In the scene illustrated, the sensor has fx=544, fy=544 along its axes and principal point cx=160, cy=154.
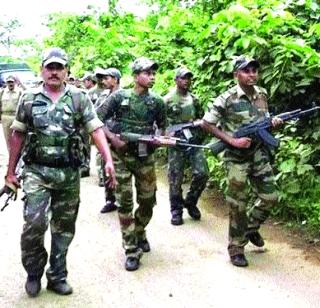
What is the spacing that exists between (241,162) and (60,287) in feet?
6.38

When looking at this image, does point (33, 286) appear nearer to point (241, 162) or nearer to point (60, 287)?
point (60, 287)

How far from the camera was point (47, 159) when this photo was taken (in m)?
4.20

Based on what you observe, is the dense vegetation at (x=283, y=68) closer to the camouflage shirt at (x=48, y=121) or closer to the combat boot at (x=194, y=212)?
the combat boot at (x=194, y=212)

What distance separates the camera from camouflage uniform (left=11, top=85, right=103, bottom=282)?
13.7 feet

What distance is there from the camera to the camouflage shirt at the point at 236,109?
16.3 ft

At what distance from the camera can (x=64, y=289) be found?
176 inches

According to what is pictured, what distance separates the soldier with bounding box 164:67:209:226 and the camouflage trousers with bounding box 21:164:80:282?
7.49ft

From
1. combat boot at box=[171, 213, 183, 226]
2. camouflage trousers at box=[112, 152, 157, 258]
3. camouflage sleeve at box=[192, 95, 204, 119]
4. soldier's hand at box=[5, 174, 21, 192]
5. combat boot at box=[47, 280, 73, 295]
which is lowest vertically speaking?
combat boot at box=[171, 213, 183, 226]

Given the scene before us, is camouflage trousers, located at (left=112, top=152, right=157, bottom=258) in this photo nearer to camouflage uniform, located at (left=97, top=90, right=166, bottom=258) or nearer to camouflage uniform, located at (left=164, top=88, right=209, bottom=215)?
camouflage uniform, located at (left=97, top=90, right=166, bottom=258)

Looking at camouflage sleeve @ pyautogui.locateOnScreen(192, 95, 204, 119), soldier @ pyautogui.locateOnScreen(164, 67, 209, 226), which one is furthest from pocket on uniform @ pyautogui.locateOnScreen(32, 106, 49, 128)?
camouflage sleeve @ pyautogui.locateOnScreen(192, 95, 204, 119)

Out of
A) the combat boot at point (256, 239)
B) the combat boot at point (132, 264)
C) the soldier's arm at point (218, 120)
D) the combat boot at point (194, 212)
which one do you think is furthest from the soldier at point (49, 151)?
the combat boot at point (194, 212)

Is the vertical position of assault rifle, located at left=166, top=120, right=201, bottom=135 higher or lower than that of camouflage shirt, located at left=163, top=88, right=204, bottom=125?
lower

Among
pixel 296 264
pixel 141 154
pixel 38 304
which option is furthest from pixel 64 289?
pixel 296 264

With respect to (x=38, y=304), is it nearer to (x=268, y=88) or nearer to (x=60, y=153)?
(x=60, y=153)
